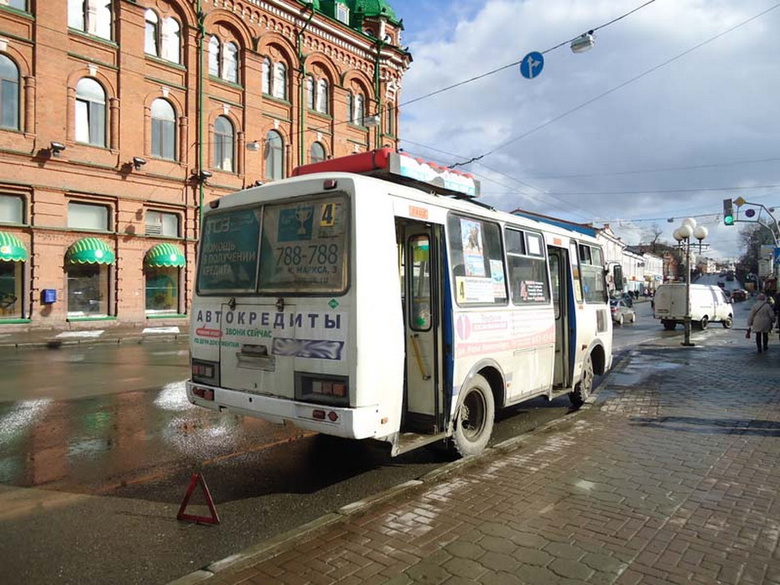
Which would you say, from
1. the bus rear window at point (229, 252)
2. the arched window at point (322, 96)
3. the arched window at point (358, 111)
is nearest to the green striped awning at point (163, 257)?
the arched window at point (322, 96)

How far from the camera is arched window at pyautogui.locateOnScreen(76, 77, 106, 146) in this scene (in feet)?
75.9

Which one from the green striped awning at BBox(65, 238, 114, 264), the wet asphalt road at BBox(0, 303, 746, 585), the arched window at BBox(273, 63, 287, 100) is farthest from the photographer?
the arched window at BBox(273, 63, 287, 100)

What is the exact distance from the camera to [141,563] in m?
3.67

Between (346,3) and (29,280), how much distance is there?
25.0m

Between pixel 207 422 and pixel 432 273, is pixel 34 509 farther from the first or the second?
pixel 432 273

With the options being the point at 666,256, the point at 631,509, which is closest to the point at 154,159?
the point at 631,509

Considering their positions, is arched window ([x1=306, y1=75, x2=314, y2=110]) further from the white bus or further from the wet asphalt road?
the white bus

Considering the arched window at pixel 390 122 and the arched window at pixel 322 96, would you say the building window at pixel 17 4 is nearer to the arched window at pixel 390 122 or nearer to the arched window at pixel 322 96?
the arched window at pixel 322 96

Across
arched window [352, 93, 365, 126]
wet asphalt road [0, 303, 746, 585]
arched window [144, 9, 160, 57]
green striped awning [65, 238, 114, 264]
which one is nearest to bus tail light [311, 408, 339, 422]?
wet asphalt road [0, 303, 746, 585]

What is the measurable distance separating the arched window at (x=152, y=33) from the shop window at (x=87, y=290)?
10145 mm

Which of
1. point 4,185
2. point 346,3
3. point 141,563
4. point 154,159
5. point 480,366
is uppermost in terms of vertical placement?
point 346,3

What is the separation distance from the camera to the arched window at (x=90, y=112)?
23141 millimetres

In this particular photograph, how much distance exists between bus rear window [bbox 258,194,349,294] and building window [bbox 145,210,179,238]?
73.0ft

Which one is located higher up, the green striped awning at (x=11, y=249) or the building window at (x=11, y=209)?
the building window at (x=11, y=209)
